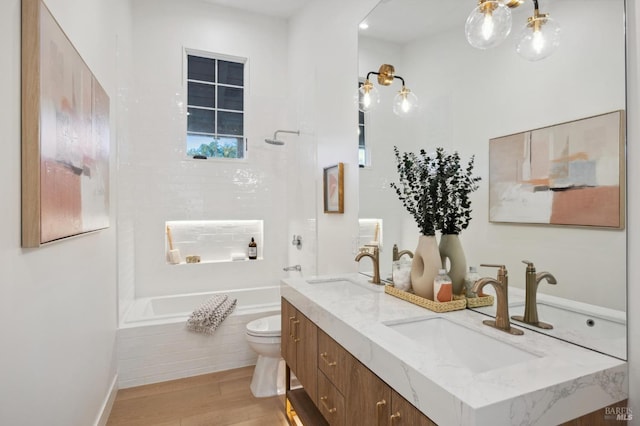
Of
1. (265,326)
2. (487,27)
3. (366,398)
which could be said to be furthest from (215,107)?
(366,398)

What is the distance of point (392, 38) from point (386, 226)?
1.17 meters

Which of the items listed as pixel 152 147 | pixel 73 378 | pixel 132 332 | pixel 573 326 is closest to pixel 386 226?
pixel 573 326

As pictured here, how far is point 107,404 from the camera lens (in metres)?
2.21

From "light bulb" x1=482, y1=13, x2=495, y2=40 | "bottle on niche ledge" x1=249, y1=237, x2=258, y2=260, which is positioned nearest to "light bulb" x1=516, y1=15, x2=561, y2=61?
"light bulb" x1=482, y1=13, x2=495, y2=40

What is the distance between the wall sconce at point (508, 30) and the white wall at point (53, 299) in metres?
1.71

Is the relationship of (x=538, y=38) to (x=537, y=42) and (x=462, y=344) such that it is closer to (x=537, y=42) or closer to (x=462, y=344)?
(x=537, y=42)

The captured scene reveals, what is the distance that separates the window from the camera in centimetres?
368

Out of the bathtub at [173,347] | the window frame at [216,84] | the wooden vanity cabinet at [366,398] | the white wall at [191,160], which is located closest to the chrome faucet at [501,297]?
the wooden vanity cabinet at [366,398]

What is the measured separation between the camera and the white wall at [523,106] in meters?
1.05

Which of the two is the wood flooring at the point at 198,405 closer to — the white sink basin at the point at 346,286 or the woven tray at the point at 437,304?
the white sink basin at the point at 346,286

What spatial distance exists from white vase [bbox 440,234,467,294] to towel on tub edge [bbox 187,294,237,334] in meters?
2.03

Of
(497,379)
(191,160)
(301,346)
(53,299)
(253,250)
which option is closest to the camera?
(497,379)

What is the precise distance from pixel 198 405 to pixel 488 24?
9.44ft

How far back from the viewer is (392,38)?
2.04 m
